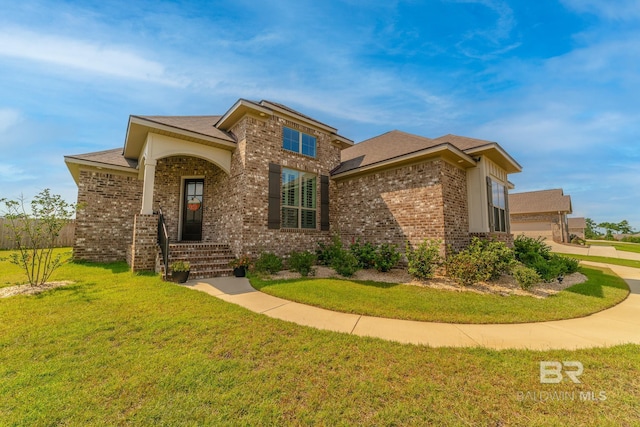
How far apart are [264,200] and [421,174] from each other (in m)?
5.44

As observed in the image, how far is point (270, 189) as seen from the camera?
348 inches

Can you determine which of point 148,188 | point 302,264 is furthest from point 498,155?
point 148,188

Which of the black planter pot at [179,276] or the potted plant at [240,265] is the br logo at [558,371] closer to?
the potted plant at [240,265]

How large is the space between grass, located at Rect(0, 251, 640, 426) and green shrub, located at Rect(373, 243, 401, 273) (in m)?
4.78

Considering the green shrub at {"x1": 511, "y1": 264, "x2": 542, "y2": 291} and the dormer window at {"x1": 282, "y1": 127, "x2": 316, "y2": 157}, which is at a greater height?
the dormer window at {"x1": 282, "y1": 127, "x2": 316, "y2": 157}

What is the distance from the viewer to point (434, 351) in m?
3.00

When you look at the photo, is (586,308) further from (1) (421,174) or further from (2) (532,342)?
(1) (421,174)

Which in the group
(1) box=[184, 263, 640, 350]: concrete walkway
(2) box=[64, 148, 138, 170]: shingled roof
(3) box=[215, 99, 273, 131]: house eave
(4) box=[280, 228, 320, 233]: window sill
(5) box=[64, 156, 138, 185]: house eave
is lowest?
(1) box=[184, 263, 640, 350]: concrete walkway

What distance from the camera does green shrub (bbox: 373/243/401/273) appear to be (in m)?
7.81

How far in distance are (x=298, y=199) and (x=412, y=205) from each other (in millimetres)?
4245

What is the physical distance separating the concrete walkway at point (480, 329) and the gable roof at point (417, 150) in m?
5.04

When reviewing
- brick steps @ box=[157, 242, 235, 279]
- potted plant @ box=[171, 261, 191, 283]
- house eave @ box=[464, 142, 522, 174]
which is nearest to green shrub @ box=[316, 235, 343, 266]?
brick steps @ box=[157, 242, 235, 279]

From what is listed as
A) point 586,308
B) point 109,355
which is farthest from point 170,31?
point 586,308

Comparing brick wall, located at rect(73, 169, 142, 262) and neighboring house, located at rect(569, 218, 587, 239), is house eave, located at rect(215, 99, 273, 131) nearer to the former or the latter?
brick wall, located at rect(73, 169, 142, 262)
